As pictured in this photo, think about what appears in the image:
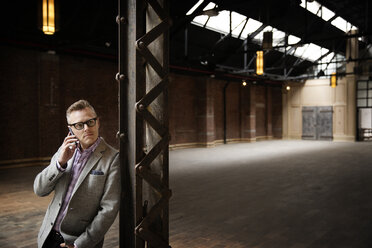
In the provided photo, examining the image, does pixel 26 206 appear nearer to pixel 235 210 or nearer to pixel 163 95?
pixel 235 210

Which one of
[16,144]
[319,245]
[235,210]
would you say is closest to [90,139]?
[319,245]

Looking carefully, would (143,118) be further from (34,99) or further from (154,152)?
(34,99)

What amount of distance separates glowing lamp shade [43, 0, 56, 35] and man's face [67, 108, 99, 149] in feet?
12.6

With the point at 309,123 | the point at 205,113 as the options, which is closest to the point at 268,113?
the point at 309,123

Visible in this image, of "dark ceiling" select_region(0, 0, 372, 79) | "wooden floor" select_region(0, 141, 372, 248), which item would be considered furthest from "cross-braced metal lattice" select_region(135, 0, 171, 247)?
"dark ceiling" select_region(0, 0, 372, 79)

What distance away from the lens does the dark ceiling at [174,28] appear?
29.2 ft

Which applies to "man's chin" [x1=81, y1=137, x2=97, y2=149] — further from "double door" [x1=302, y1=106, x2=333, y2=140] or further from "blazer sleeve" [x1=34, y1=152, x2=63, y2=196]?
"double door" [x1=302, y1=106, x2=333, y2=140]

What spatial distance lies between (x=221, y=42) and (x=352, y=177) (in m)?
8.22

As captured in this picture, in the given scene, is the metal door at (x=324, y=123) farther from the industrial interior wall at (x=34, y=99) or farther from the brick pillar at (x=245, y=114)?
the industrial interior wall at (x=34, y=99)

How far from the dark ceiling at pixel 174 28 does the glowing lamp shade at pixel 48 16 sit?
0.55 ft

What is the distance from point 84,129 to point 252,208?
13.0 feet

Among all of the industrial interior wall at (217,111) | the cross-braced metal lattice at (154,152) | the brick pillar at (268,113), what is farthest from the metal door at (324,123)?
the cross-braced metal lattice at (154,152)

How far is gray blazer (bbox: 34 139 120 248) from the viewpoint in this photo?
1938 millimetres

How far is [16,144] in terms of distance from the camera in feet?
30.7
